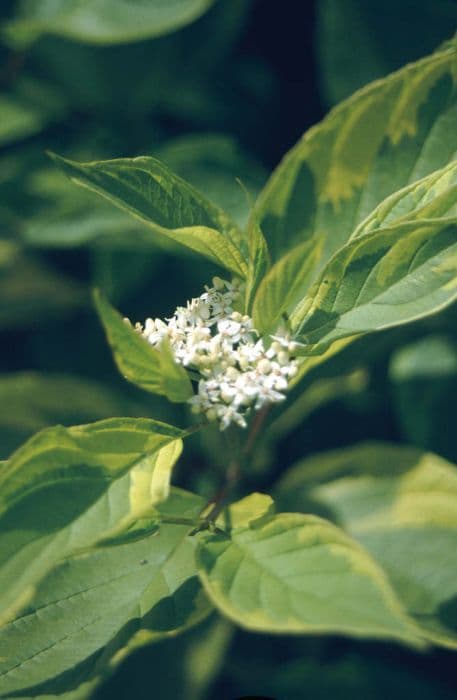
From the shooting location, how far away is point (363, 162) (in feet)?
4.20

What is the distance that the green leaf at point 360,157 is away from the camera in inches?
48.2

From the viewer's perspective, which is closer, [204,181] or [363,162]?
[363,162]

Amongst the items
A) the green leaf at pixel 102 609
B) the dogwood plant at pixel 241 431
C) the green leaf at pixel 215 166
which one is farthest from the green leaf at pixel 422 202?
the green leaf at pixel 215 166

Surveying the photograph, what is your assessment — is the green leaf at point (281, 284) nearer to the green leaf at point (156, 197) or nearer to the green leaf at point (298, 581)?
the green leaf at point (156, 197)

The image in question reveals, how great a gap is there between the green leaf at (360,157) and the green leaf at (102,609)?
1.58 ft

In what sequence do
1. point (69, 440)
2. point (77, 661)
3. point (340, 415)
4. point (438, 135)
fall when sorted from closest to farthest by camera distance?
point (69, 440)
point (77, 661)
point (438, 135)
point (340, 415)

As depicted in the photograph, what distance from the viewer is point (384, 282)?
98 centimetres

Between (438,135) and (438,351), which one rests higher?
(438,135)

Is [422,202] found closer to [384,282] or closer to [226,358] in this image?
[384,282]

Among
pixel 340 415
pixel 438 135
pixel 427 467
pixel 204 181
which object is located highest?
pixel 204 181

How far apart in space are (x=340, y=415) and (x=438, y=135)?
0.78 meters

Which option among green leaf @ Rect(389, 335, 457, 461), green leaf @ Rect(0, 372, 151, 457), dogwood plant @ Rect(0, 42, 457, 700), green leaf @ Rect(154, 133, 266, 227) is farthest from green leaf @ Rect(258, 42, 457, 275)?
green leaf @ Rect(0, 372, 151, 457)

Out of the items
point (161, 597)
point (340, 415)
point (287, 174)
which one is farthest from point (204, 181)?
point (161, 597)

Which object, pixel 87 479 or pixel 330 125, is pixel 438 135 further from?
pixel 87 479
